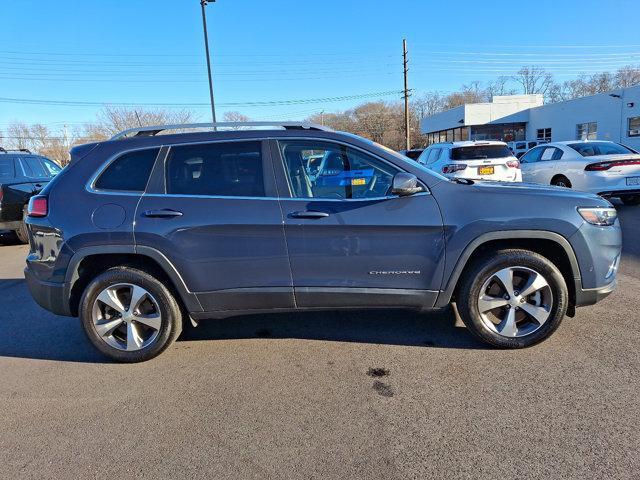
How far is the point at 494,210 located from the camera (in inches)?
138

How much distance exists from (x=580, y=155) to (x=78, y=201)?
1061 centimetres

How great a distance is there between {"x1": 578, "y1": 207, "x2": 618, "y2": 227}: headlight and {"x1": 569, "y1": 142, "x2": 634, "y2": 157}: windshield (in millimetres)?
8025

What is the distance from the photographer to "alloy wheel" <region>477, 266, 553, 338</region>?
11.9 feet

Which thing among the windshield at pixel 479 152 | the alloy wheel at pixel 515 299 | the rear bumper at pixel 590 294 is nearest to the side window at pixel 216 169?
the alloy wheel at pixel 515 299

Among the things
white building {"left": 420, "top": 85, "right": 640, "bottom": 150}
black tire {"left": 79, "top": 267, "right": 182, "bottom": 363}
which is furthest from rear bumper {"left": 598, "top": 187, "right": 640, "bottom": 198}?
white building {"left": 420, "top": 85, "right": 640, "bottom": 150}

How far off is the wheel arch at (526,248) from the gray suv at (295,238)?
0.01 m

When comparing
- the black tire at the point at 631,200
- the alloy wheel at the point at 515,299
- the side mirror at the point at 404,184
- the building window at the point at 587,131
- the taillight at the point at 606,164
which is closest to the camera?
the side mirror at the point at 404,184

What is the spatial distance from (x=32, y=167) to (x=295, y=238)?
28.9ft

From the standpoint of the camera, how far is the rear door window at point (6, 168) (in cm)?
900

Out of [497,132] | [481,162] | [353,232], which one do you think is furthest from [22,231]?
[497,132]

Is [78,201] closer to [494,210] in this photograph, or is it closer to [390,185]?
[390,185]

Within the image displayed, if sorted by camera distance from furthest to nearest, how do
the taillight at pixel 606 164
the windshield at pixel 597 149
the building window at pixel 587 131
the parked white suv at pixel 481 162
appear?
the building window at pixel 587 131
the windshield at pixel 597 149
the parked white suv at pixel 481 162
the taillight at pixel 606 164

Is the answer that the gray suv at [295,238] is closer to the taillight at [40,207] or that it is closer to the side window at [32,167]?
the taillight at [40,207]

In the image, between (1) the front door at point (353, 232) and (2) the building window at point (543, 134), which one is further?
(2) the building window at point (543, 134)
